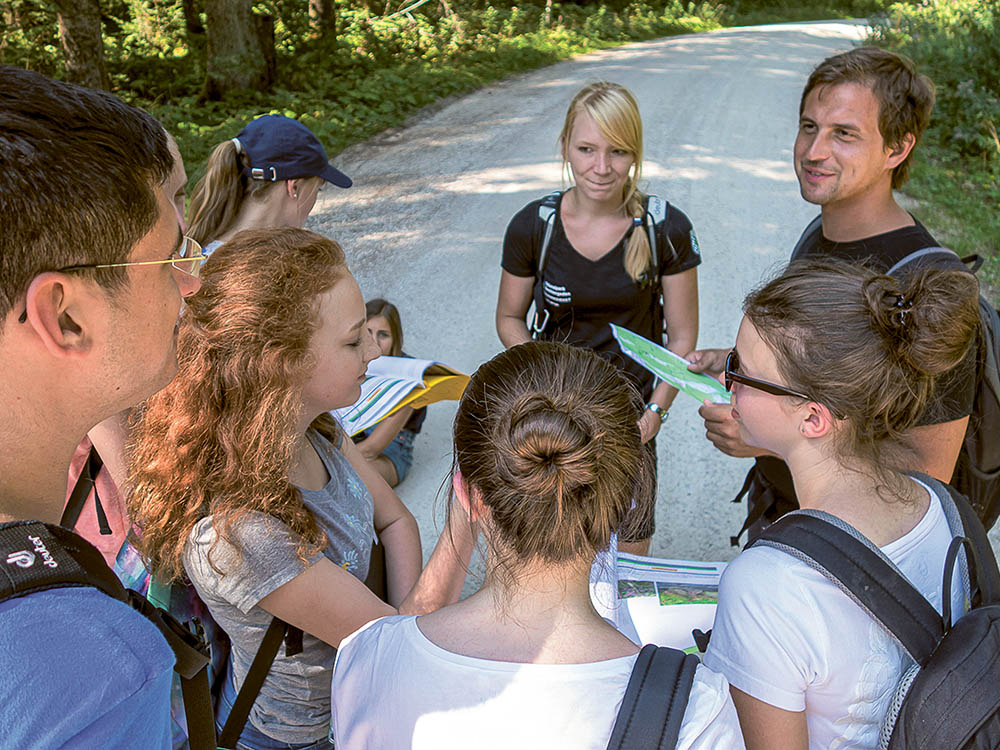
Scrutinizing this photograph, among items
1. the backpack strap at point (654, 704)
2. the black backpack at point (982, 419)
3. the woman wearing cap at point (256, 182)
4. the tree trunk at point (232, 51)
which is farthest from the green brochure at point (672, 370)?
the tree trunk at point (232, 51)

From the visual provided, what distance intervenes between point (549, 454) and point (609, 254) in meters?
2.04

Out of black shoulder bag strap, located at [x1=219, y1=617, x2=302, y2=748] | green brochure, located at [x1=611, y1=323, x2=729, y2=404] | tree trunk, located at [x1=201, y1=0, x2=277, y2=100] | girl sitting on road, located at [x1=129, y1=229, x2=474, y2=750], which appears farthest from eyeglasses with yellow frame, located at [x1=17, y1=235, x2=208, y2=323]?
tree trunk, located at [x1=201, y1=0, x2=277, y2=100]

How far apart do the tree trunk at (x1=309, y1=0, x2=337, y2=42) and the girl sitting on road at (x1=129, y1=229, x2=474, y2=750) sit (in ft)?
41.1

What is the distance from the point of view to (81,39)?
30.9 ft

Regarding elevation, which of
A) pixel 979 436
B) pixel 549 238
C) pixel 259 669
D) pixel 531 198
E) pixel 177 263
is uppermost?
pixel 177 263

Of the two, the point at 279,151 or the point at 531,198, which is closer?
the point at 279,151

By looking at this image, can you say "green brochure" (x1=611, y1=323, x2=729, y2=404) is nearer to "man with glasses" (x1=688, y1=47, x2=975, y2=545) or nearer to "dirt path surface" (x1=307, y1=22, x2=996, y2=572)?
"man with glasses" (x1=688, y1=47, x2=975, y2=545)

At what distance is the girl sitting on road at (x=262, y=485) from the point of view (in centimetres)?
184

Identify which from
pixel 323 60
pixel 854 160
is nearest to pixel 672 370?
pixel 854 160

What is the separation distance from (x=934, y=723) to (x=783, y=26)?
2454 cm

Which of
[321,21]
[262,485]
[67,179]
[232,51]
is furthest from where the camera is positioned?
[321,21]

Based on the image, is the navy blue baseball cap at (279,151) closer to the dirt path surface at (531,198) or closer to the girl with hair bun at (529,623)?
the dirt path surface at (531,198)

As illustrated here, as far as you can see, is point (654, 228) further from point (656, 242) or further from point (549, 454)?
point (549, 454)

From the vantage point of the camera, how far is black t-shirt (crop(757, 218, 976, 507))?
7.57 feet
